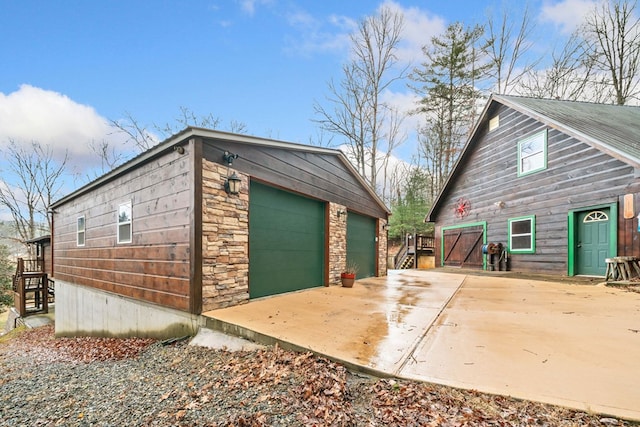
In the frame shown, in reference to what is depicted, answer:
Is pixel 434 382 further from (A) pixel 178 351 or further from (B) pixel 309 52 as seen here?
(B) pixel 309 52

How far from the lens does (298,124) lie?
50.6 feet

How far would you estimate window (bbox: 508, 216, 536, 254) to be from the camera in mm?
8922

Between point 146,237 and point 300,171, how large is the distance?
3.30 m

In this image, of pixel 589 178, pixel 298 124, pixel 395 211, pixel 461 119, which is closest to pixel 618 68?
pixel 461 119

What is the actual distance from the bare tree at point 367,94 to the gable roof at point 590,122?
5.21 meters

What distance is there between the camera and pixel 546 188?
853 cm

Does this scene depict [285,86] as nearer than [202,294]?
No

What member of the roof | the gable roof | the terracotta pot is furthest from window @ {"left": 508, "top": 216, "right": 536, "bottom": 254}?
the roof

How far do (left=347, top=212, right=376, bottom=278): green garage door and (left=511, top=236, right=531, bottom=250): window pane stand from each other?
4.77 meters

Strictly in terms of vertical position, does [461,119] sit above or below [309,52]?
below

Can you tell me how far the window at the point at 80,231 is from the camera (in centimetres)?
794

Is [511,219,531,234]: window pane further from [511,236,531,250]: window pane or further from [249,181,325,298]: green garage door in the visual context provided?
[249,181,325,298]: green garage door

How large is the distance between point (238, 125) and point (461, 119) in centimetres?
1272

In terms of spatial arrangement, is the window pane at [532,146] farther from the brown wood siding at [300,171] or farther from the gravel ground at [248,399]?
the gravel ground at [248,399]
